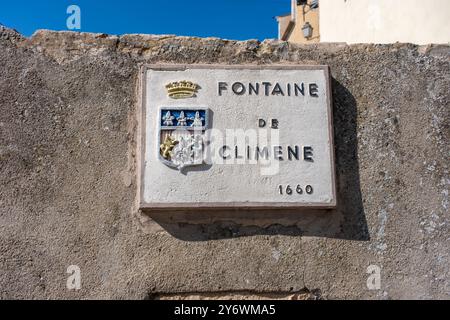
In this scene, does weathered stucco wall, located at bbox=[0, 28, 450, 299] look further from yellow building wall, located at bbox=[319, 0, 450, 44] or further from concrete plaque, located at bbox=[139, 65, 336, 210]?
yellow building wall, located at bbox=[319, 0, 450, 44]

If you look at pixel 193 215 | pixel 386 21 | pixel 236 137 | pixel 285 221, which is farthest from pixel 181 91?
pixel 386 21

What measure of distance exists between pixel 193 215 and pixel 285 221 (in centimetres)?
49

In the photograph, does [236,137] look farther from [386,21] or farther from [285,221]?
[386,21]

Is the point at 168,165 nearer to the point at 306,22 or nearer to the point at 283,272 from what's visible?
the point at 283,272

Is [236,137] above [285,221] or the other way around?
above

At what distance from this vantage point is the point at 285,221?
2.80 m

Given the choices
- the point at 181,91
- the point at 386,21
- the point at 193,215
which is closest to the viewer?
the point at 193,215

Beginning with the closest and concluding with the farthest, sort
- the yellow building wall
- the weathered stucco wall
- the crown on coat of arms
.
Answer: the weathered stucco wall, the crown on coat of arms, the yellow building wall

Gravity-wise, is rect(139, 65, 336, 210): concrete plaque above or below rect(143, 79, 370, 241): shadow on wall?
above

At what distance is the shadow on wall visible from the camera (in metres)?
2.77

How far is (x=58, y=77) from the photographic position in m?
2.91

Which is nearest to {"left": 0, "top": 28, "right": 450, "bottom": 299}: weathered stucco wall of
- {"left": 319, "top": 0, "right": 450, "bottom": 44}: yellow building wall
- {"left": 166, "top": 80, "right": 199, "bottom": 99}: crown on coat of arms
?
{"left": 166, "top": 80, "right": 199, "bottom": 99}: crown on coat of arms

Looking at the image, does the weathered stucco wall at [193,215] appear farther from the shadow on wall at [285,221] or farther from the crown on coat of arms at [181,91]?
the crown on coat of arms at [181,91]
